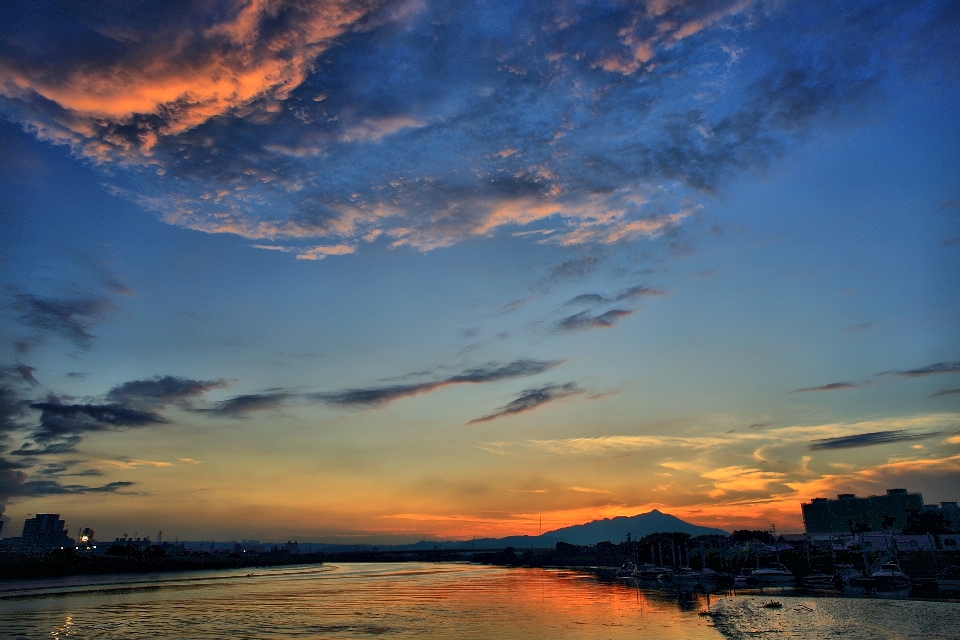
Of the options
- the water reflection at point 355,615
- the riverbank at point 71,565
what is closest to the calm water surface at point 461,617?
the water reflection at point 355,615

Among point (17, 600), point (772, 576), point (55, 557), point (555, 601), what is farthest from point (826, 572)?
point (55, 557)

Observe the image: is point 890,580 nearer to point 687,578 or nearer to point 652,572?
point 687,578

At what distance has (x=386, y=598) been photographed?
83562mm

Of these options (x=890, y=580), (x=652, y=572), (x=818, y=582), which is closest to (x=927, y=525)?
(x=818, y=582)

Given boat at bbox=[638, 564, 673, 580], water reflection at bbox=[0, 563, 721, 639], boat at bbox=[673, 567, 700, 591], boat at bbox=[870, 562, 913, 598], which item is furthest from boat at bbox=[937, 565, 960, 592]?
boat at bbox=[638, 564, 673, 580]

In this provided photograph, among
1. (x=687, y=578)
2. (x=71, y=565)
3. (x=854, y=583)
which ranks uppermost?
(x=854, y=583)

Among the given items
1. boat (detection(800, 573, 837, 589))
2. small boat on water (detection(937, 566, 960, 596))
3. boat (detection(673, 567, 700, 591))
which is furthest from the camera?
boat (detection(673, 567, 700, 591))

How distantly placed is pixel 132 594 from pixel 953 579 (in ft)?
404

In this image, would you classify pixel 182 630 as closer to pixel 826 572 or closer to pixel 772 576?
pixel 772 576

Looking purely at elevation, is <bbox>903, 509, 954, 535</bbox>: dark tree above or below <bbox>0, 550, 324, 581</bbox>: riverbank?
above

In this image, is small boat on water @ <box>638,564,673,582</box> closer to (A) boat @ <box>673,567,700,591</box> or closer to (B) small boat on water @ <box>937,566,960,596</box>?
(A) boat @ <box>673,567,700,591</box>

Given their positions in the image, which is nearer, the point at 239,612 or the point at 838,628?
the point at 838,628

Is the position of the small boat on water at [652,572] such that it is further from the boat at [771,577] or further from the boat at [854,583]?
the boat at [854,583]

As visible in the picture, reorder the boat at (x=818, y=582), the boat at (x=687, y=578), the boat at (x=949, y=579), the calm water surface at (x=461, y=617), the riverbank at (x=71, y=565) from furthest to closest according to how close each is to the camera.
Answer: the riverbank at (x=71, y=565) < the boat at (x=687, y=578) < the boat at (x=818, y=582) < the boat at (x=949, y=579) < the calm water surface at (x=461, y=617)
